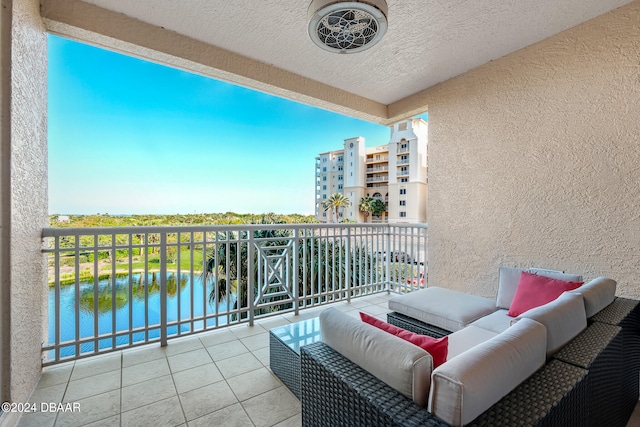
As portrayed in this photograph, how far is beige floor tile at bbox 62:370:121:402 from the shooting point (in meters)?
1.82

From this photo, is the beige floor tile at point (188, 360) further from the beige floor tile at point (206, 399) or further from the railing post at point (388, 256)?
the railing post at point (388, 256)

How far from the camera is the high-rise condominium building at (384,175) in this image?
24.3 metres

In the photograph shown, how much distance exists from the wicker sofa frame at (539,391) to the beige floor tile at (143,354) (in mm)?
1731

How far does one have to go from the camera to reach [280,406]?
173cm

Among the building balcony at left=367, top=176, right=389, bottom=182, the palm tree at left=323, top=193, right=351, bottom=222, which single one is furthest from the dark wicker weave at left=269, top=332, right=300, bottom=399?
the building balcony at left=367, top=176, right=389, bottom=182

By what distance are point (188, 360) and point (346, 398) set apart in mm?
1874

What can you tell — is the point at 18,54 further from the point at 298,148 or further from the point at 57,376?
the point at 298,148

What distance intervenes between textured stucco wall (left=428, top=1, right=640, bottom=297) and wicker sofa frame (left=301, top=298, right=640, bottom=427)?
1.00 m

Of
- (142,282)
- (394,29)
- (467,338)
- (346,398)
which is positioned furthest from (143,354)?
(394,29)

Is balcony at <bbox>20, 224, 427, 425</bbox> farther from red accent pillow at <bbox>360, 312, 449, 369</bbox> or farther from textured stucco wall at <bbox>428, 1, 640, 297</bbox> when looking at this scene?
textured stucco wall at <bbox>428, 1, 640, 297</bbox>

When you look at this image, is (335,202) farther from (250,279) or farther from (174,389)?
(174,389)

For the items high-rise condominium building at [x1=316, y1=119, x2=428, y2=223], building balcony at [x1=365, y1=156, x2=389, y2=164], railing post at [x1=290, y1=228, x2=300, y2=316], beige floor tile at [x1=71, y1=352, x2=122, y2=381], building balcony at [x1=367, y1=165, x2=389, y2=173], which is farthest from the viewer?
building balcony at [x1=367, y1=165, x2=389, y2=173]

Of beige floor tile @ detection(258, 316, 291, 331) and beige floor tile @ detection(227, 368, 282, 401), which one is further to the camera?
beige floor tile @ detection(258, 316, 291, 331)

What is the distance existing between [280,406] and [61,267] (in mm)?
2025
